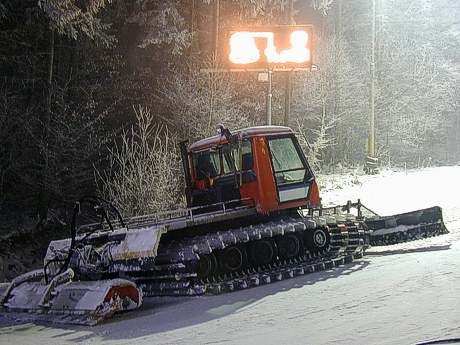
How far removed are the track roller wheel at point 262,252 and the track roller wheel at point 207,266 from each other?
0.81 m

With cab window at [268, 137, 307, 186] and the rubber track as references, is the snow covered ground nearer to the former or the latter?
the rubber track

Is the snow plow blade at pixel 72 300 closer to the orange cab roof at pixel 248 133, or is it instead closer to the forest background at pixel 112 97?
the orange cab roof at pixel 248 133

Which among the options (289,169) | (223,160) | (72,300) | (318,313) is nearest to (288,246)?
(289,169)

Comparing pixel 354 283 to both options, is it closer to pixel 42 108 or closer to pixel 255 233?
pixel 255 233

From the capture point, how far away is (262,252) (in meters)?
11.3

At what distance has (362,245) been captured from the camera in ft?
41.8

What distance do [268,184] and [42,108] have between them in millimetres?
10938

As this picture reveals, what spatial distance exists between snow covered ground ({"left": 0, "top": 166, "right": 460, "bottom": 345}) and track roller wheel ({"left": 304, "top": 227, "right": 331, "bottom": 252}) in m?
0.68

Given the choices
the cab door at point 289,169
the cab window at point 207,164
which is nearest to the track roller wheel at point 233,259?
the cab door at point 289,169

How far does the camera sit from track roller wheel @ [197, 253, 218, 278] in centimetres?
1041

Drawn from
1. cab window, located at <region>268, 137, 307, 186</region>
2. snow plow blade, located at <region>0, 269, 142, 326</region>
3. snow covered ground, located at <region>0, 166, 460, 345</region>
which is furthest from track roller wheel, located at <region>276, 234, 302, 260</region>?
snow plow blade, located at <region>0, 269, 142, 326</region>

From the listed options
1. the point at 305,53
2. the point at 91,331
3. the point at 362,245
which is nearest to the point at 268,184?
the point at 362,245

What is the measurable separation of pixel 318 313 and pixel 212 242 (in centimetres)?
275

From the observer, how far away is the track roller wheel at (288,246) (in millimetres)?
11578
